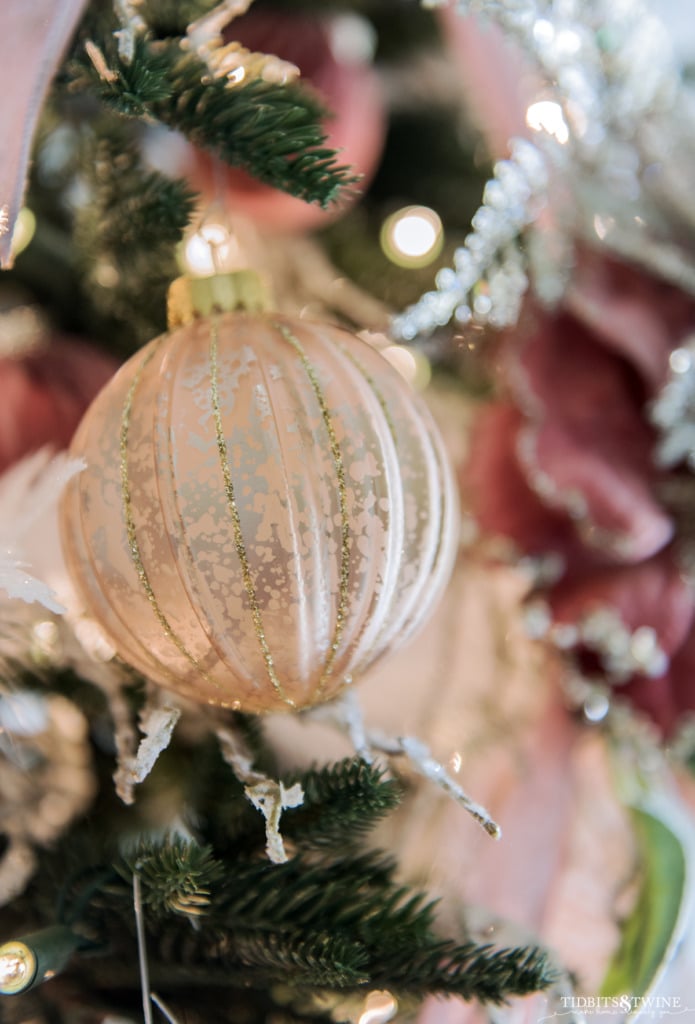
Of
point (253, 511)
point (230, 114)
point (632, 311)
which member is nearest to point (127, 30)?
point (230, 114)

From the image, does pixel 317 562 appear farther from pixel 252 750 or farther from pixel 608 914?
pixel 608 914

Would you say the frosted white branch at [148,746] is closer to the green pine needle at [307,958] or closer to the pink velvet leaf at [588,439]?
the green pine needle at [307,958]

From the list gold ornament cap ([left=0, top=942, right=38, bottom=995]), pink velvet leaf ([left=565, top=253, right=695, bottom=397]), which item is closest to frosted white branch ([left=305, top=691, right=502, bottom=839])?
gold ornament cap ([left=0, top=942, right=38, bottom=995])

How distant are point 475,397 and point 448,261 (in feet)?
0.25

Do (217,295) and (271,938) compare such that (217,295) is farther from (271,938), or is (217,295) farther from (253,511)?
(271,938)

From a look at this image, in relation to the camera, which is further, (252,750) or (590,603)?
(590,603)

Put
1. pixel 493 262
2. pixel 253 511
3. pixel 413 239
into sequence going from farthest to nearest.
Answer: pixel 413 239 < pixel 493 262 < pixel 253 511

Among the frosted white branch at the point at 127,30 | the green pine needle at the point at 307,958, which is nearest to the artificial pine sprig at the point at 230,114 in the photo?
the frosted white branch at the point at 127,30

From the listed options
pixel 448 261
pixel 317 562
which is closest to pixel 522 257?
pixel 448 261

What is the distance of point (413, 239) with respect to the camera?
451 millimetres

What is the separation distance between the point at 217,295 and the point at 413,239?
0.68 ft

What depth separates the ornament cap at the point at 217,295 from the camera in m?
0.28

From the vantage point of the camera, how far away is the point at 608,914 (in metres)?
0.37

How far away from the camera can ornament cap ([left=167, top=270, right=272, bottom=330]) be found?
10.9 inches
